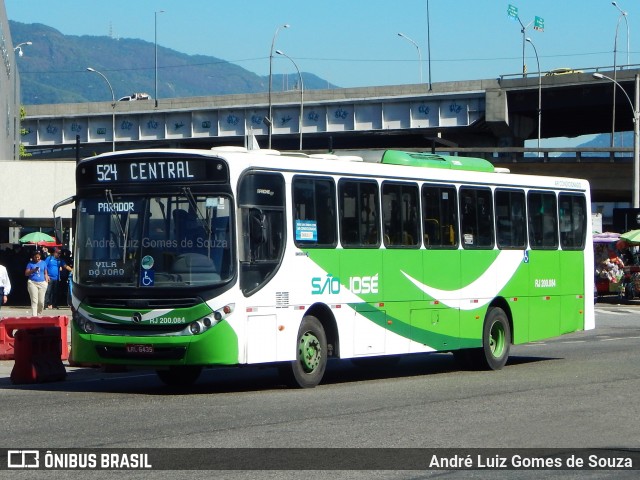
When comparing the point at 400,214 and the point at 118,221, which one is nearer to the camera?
the point at 118,221

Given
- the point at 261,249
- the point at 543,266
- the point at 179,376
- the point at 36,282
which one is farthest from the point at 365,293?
the point at 36,282

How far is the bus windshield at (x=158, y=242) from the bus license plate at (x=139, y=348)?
707mm

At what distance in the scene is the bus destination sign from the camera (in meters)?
15.6

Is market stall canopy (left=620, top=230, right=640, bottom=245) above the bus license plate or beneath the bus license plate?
above

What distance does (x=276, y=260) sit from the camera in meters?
15.9

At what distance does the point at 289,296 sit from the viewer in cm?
1608

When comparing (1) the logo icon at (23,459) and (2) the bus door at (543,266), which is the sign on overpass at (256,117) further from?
(1) the logo icon at (23,459)

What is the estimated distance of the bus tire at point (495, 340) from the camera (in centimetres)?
1989

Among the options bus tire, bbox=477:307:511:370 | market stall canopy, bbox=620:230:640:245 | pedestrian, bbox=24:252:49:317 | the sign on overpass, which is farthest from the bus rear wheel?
the sign on overpass

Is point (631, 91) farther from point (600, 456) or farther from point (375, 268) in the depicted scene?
point (600, 456)

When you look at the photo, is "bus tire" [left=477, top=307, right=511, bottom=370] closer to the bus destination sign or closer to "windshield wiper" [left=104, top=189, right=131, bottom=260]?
the bus destination sign

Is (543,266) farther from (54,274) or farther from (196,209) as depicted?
(54,274)

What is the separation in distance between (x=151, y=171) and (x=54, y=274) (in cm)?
2069

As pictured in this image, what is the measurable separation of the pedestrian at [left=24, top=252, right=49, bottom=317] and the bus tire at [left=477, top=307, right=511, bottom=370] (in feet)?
44.6
